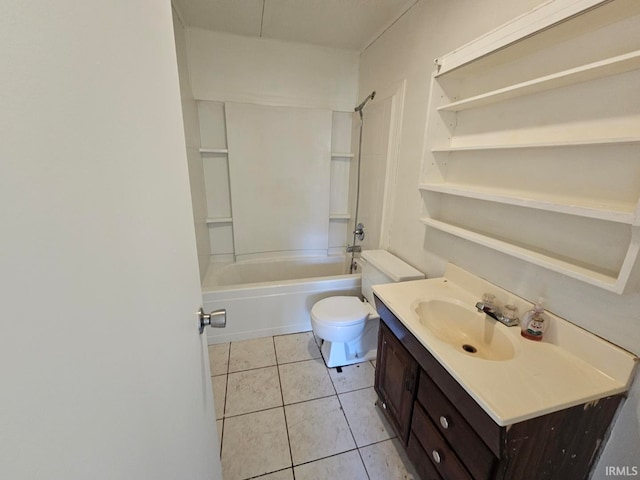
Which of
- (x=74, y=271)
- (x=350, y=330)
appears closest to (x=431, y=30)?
(x=350, y=330)

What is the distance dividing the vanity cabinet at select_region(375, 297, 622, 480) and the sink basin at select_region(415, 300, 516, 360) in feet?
0.60

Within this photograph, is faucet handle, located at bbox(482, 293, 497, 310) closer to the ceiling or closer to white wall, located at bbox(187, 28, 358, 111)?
the ceiling

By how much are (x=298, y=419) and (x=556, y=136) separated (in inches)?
72.5

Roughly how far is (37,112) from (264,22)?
8.14 ft

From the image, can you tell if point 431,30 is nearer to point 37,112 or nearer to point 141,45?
point 141,45

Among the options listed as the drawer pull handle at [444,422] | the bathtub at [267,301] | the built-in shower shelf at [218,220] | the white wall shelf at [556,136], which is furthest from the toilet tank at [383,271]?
the built-in shower shelf at [218,220]

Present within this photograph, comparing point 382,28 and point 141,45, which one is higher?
point 382,28

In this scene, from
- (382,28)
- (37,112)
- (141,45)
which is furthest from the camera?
(382,28)

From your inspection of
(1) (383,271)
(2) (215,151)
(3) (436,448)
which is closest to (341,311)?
(1) (383,271)

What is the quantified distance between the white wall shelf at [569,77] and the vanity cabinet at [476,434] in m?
0.99

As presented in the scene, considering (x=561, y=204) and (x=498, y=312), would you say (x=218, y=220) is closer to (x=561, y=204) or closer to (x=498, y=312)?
(x=498, y=312)

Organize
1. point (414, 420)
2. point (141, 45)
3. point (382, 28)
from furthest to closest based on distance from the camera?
point (382, 28), point (414, 420), point (141, 45)

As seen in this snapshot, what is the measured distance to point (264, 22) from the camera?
214 centimetres

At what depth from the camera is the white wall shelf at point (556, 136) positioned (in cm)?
80
